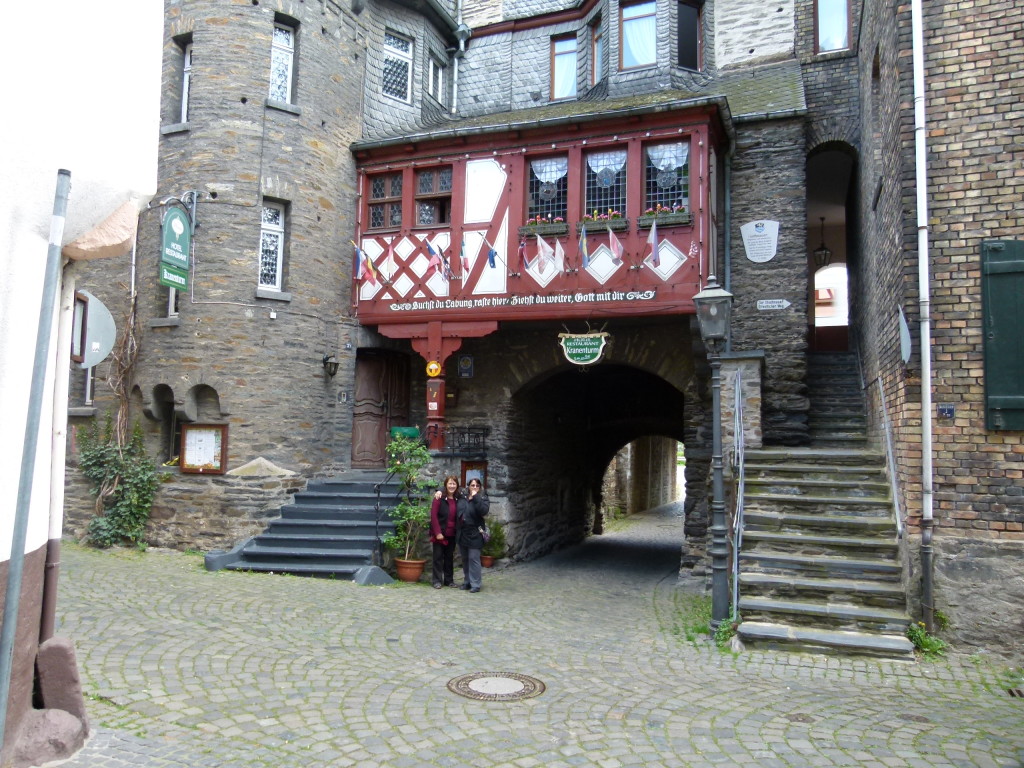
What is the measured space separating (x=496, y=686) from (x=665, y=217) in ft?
24.9

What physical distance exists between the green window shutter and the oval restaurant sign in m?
5.91

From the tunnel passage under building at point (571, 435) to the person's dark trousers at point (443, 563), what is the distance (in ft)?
9.16

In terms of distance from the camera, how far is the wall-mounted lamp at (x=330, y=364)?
12.5 m

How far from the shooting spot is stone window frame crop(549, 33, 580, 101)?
15.2 m

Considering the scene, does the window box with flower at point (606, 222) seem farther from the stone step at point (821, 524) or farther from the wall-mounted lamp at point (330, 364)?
the stone step at point (821, 524)

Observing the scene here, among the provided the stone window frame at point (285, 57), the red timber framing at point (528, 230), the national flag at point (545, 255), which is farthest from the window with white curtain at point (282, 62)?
the national flag at point (545, 255)

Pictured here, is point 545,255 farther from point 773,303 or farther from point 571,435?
point 571,435

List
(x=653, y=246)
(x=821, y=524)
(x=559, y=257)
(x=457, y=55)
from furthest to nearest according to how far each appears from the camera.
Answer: (x=457, y=55), (x=559, y=257), (x=653, y=246), (x=821, y=524)

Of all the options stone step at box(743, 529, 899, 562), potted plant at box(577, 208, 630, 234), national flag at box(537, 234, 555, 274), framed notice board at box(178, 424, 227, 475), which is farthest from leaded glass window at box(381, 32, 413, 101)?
stone step at box(743, 529, 899, 562)

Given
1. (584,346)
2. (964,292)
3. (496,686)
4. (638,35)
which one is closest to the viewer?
(496,686)

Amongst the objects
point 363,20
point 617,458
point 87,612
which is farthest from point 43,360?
point 617,458

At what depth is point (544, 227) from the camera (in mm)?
11875

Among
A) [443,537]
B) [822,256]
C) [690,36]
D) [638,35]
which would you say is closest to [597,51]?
[638,35]

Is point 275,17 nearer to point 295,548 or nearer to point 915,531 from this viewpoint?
point 295,548
